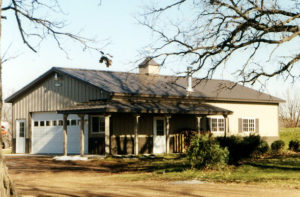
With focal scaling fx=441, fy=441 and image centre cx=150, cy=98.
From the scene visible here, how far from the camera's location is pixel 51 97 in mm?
29297

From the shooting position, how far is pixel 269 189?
12328mm

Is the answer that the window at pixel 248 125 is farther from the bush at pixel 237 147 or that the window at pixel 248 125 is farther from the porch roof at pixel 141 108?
the bush at pixel 237 147

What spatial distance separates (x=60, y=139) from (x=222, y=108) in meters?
11.4

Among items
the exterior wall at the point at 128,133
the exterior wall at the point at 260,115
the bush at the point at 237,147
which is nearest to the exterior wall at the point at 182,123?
the exterior wall at the point at 128,133

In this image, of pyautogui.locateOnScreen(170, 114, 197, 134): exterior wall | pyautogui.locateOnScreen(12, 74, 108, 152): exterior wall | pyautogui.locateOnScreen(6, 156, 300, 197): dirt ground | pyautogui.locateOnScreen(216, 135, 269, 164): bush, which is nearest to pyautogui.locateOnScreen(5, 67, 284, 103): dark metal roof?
pyautogui.locateOnScreen(12, 74, 108, 152): exterior wall

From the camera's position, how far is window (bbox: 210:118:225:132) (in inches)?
1218

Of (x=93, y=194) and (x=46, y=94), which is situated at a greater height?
(x=46, y=94)

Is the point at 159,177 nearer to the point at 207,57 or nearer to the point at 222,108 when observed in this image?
the point at 207,57

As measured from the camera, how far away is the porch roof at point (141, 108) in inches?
913

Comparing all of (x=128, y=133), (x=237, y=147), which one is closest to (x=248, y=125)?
(x=128, y=133)

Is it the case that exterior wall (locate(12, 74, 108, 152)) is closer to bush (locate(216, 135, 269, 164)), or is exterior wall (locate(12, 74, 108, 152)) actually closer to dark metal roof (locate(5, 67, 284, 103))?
dark metal roof (locate(5, 67, 284, 103))

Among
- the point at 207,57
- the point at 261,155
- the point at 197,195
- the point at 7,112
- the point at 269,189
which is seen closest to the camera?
the point at 197,195

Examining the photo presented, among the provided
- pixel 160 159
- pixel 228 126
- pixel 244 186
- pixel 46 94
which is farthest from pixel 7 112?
pixel 244 186

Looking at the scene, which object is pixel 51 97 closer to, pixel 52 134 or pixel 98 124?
pixel 52 134
